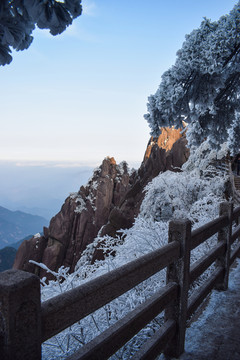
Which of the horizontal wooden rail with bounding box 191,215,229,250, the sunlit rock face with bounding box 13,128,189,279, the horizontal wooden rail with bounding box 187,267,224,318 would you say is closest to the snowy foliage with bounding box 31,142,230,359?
the horizontal wooden rail with bounding box 187,267,224,318

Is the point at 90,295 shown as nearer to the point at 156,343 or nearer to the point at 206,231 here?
the point at 156,343

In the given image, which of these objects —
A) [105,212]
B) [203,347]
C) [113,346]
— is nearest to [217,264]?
[203,347]

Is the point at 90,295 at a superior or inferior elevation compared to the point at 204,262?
superior

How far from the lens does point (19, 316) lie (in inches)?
51.8

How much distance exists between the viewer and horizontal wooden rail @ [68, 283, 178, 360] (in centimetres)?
181

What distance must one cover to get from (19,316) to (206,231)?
2.91m

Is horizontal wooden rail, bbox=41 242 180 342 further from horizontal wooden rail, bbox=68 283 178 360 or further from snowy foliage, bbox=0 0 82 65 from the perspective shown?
snowy foliage, bbox=0 0 82 65

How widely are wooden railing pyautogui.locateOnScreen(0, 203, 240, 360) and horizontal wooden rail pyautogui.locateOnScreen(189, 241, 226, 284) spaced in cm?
1

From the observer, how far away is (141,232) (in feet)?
20.6

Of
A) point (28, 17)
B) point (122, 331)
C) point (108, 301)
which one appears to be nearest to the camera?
point (108, 301)

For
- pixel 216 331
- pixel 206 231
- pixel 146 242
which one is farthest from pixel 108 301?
pixel 146 242

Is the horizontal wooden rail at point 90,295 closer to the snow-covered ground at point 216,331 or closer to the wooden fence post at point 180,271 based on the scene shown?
the wooden fence post at point 180,271

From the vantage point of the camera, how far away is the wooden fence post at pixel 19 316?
1.27 m

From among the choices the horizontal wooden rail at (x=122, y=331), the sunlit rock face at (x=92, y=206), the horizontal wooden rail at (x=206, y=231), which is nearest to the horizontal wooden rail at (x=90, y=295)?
the horizontal wooden rail at (x=122, y=331)
